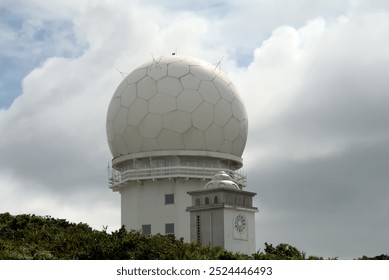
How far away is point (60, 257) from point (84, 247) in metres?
1.42

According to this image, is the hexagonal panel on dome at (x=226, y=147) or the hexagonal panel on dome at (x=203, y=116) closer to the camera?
the hexagonal panel on dome at (x=203, y=116)

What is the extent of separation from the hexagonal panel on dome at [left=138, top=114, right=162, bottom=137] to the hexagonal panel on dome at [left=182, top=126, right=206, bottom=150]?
1905 mm

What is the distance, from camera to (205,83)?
56.9 metres

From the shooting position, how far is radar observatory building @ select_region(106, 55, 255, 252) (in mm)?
55125

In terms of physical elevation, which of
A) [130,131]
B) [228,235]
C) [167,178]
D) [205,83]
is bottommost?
[228,235]

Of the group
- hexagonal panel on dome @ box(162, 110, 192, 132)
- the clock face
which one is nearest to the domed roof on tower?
the clock face

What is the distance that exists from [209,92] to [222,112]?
1.70m

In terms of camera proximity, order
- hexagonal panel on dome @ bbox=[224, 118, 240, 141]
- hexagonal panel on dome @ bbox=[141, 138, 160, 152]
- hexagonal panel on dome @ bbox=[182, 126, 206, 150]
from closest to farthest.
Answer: hexagonal panel on dome @ bbox=[182, 126, 206, 150], hexagonal panel on dome @ bbox=[141, 138, 160, 152], hexagonal panel on dome @ bbox=[224, 118, 240, 141]

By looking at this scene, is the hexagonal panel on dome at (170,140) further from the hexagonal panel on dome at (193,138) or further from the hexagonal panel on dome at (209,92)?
the hexagonal panel on dome at (209,92)

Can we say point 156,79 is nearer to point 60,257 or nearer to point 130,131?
point 130,131

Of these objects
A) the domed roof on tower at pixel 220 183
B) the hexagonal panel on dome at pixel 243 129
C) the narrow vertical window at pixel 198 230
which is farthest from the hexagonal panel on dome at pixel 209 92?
the narrow vertical window at pixel 198 230

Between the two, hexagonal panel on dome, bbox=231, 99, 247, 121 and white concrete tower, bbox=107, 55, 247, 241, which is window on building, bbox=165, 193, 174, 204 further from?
hexagonal panel on dome, bbox=231, 99, 247, 121

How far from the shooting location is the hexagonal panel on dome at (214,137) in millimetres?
55656
